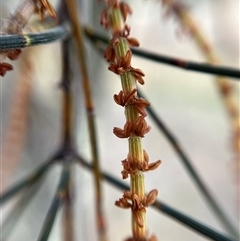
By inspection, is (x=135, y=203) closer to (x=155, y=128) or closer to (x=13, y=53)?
(x=13, y=53)

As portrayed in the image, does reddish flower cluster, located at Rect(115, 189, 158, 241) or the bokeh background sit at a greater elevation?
the bokeh background

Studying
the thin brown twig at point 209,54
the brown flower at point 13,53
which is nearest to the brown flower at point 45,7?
the brown flower at point 13,53

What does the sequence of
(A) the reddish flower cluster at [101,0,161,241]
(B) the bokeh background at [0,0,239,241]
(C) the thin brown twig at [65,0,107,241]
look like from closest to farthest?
(A) the reddish flower cluster at [101,0,161,241] → (C) the thin brown twig at [65,0,107,241] → (B) the bokeh background at [0,0,239,241]

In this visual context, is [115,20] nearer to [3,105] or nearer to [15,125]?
[15,125]

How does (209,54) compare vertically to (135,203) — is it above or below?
above

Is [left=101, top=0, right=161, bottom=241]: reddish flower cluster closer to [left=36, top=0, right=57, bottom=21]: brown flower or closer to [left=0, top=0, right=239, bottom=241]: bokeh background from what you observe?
[left=36, top=0, right=57, bottom=21]: brown flower

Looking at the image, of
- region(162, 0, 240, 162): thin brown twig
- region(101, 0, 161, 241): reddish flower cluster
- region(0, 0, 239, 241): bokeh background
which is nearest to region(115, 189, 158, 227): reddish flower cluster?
region(101, 0, 161, 241): reddish flower cluster

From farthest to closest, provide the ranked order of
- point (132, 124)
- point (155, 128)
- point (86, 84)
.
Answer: point (155, 128) < point (86, 84) < point (132, 124)

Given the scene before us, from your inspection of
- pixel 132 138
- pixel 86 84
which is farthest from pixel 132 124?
pixel 86 84
